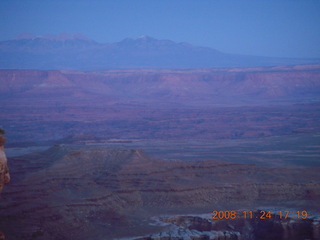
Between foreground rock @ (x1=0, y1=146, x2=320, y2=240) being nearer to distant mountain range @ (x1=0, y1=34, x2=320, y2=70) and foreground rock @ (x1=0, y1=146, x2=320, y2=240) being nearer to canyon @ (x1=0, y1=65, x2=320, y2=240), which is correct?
canyon @ (x1=0, y1=65, x2=320, y2=240)

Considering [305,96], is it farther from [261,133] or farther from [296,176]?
[296,176]

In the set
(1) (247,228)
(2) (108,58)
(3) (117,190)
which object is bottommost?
(1) (247,228)

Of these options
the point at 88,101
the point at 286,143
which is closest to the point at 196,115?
the point at 88,101

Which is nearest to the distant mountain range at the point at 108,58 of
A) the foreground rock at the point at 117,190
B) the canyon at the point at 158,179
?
the canyon at the point at 158,179
